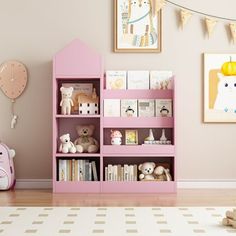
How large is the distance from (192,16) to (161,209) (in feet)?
6.82

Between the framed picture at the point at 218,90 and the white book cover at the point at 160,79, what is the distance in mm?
392

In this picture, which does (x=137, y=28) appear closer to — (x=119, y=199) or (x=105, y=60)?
(x=105, y=60)

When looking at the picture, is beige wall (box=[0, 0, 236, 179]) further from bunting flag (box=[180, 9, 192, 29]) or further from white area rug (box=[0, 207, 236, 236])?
white area rug (box=[0, 207, 236, 236])

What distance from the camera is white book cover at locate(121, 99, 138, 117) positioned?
482 cm

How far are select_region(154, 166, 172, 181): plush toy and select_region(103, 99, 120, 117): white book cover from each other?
0.66 m

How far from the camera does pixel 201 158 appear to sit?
5012 mm

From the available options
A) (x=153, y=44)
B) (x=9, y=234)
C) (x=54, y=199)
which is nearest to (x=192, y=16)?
(x=153, y=44)

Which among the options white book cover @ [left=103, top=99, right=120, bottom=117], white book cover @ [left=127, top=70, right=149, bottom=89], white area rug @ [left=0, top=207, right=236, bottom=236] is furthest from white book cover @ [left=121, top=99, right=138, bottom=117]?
white area rug @ [left=0, top=207, right=236, bottom=236]

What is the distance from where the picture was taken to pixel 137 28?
16.2ft

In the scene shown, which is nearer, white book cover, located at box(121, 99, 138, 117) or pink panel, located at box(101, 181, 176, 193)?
pink panel, located at box(101, 181, 176, 193)

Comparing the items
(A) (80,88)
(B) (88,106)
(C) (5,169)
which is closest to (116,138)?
(B) (88,106)

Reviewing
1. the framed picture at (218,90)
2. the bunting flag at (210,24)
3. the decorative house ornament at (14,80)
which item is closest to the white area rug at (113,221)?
the framed picture at (218,90)

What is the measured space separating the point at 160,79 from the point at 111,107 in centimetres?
56

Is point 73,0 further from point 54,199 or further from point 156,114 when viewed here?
point 54,199
